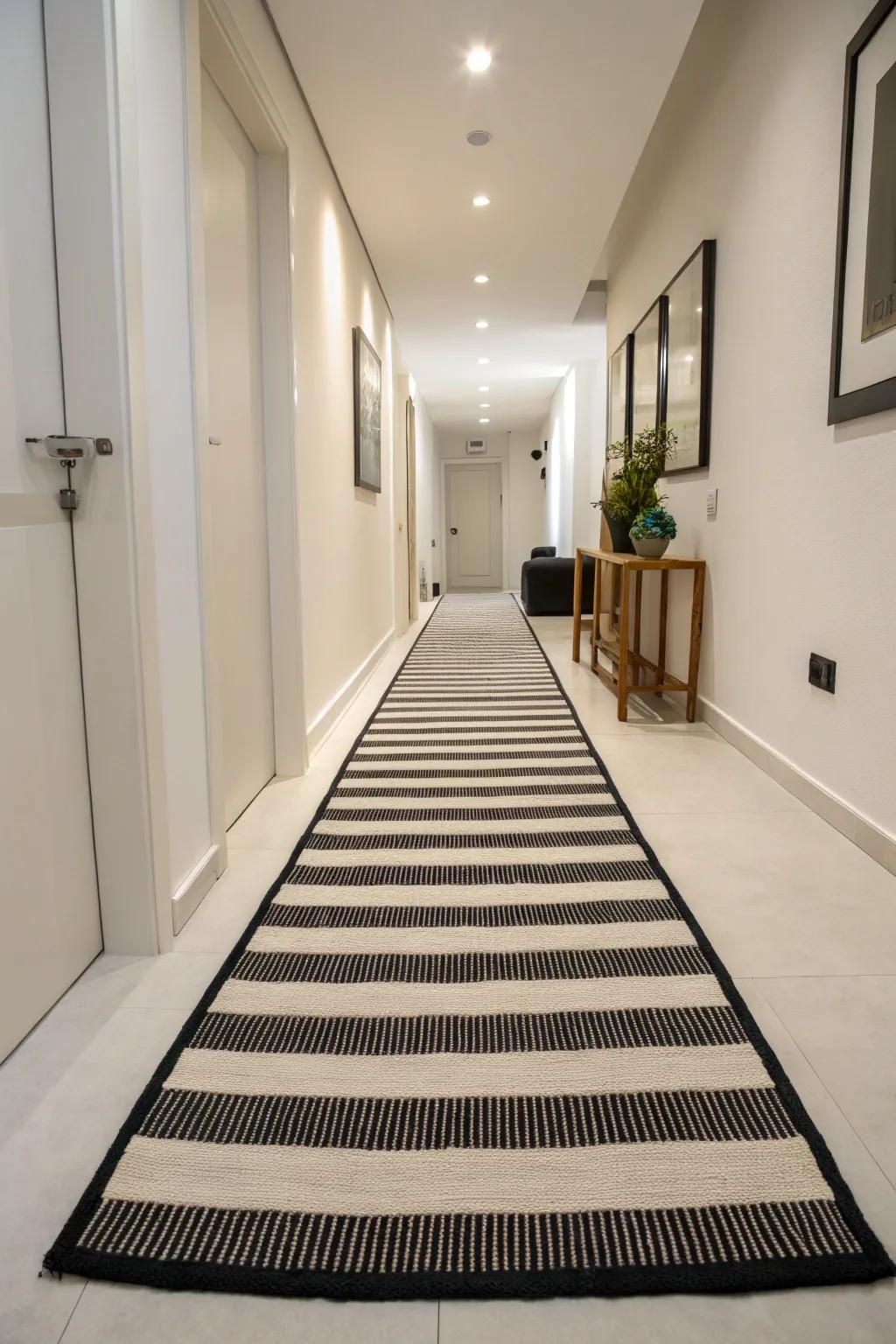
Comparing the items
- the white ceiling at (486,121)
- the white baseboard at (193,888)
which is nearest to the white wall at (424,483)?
the white ceiling at (486,121)

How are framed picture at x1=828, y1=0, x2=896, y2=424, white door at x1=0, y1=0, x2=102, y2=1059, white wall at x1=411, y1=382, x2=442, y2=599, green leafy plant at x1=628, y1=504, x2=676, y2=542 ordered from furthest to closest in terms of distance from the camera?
1. white wall at x1=411, y1=382, x2=442, y2=599
2. green leafy plant at x1=628, y1=504, x2=676, y2=542
3. framed picture at x1=828, y1=0, x2=896, y2=424
4. white door at x1=0, y1=0, x2=102, y2=1059

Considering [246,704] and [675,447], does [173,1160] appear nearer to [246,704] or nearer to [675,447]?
[246,704]

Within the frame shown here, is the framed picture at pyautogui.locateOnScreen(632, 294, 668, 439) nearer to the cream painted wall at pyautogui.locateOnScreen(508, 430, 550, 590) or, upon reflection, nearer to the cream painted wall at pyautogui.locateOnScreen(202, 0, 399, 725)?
the cream painted wall at pyautogui.locateOnScreen(202, 0, 399, 725)

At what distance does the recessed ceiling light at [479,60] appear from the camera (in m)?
2.72

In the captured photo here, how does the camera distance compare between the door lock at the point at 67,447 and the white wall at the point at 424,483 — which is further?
the white wall at the point at 424,483

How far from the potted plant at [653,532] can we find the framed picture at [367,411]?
151 cm

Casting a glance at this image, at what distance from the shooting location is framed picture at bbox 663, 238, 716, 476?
3322 mm

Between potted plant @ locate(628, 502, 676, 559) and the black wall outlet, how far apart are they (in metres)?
1.35

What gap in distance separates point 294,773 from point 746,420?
2.09 meters

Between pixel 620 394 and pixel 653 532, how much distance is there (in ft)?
6.98

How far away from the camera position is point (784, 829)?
2260mm

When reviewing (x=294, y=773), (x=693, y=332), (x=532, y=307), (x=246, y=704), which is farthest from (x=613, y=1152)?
(x=532, y=307)

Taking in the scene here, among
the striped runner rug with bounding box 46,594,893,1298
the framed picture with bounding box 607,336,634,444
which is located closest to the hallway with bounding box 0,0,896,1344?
the striped runner rug with bounding box 46,594,893,1298

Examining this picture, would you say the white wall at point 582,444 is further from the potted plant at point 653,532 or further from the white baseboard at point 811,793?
the white baseboard at point 811,793
